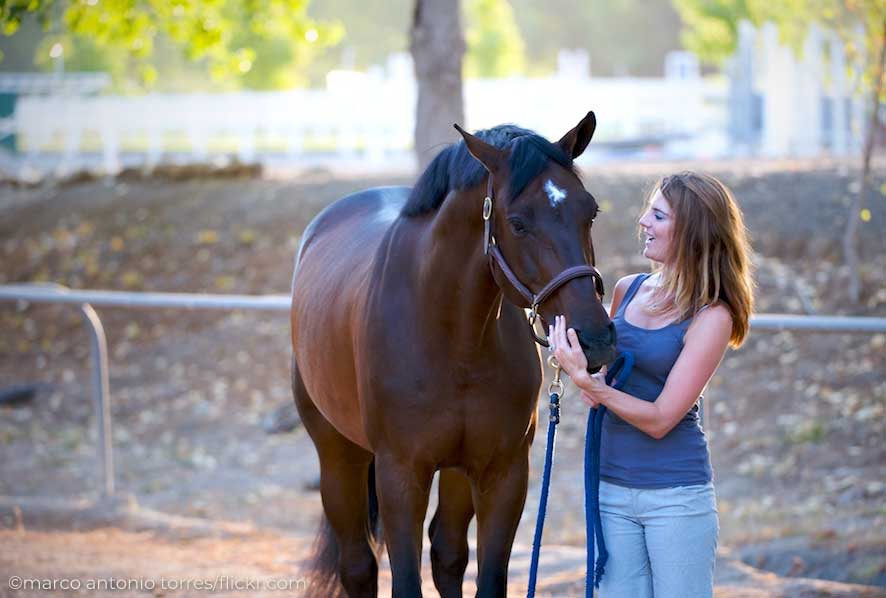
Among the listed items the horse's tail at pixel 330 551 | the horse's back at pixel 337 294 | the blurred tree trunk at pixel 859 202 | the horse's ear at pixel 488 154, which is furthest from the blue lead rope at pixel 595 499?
the blurred tree trunk at pixel 859 202

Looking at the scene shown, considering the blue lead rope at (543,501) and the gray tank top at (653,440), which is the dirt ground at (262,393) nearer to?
the blue lead rope at (543,501)

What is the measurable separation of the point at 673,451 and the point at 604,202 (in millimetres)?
7350

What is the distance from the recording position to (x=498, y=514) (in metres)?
3.35

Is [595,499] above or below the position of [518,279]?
below

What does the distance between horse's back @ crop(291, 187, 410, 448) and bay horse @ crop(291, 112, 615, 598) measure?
17mm

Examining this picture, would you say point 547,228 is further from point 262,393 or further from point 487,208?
point 262,393

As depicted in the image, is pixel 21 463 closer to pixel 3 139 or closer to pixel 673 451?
pixel 673 451

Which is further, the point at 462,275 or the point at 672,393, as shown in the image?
the point at 462,275

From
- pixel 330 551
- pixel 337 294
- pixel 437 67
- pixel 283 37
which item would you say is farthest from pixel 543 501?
pixel 283 37

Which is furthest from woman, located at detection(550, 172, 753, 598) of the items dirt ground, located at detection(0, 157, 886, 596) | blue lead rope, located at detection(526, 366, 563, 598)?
dirt ground, located at detection(0, 157, 886, 596)

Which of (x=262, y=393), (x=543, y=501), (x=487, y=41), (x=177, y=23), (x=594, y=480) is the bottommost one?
(x=262, y=393)

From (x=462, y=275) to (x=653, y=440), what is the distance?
0.76m

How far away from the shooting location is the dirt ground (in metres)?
5.46

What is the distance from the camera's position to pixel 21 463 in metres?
7.81
